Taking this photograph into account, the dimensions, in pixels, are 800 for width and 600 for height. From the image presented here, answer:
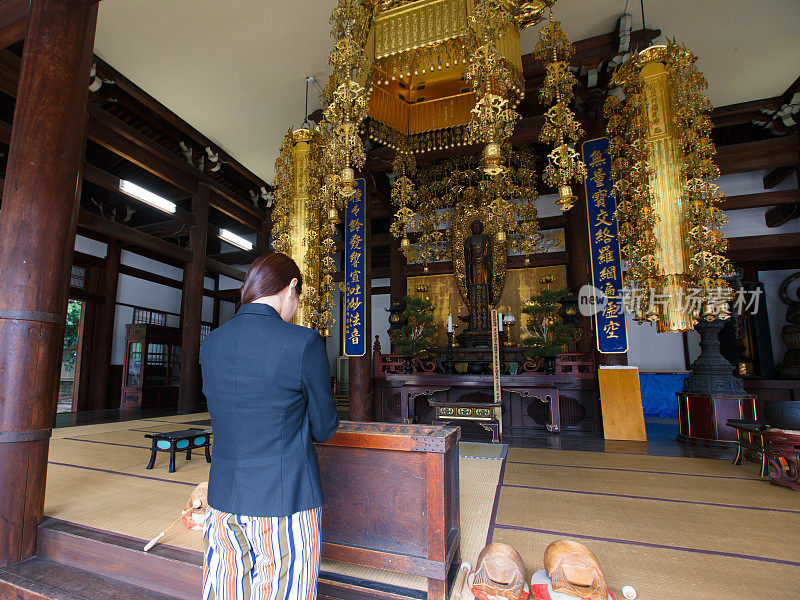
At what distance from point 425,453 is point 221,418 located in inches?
27.3

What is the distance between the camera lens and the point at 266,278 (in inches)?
42.3

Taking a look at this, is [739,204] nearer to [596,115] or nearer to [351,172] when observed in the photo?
[596,115]

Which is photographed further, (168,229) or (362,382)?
(168,229)

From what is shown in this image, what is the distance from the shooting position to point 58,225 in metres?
1.91

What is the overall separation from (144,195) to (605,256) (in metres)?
6.52

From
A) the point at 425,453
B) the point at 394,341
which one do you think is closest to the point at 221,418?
the point at 425,453

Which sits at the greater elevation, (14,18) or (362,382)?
(14,18)

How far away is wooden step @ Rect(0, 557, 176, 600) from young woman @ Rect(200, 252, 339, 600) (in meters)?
0.84

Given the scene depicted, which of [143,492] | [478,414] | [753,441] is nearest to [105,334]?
[143,492]

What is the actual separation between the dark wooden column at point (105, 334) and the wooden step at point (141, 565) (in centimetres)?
694

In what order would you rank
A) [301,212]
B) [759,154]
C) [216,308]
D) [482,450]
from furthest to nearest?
[216,308] < [759,154] < [301,212] < [482,450]

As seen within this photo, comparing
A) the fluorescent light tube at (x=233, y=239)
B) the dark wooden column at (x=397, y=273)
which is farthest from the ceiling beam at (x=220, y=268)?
the dark wooden column at (x=397, y=273)

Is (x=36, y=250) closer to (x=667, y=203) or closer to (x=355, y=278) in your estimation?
(x=355, y=278)

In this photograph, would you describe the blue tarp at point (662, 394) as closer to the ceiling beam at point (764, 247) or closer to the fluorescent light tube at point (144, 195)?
the ceiling beam at point (764, 247)
